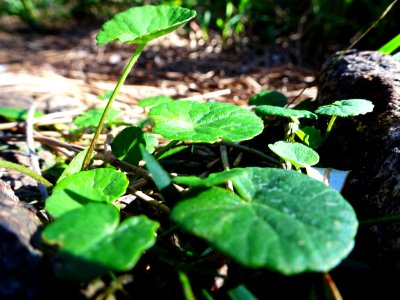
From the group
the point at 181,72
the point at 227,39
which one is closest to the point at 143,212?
the point at 181,72

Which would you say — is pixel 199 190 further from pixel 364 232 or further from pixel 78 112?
pixel 78 112

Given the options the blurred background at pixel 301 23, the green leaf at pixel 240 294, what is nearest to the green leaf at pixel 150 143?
the green leaf at pixel 240 294

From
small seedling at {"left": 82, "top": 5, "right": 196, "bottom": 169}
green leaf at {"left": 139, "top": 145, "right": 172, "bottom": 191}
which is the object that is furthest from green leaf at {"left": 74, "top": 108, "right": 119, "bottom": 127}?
green leaf at {"left": 139, "top": 145, "right": 172, "bottom": 191}

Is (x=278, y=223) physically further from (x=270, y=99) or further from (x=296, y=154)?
(x=270, y=99)

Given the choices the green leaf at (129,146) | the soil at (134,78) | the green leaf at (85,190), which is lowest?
the soil at (134,78)

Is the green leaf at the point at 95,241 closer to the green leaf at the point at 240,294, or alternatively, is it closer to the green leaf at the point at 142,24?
the green leaf at the point at 240,294

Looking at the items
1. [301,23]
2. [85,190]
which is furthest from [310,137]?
[301,23]

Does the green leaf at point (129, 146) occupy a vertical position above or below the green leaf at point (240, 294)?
above
